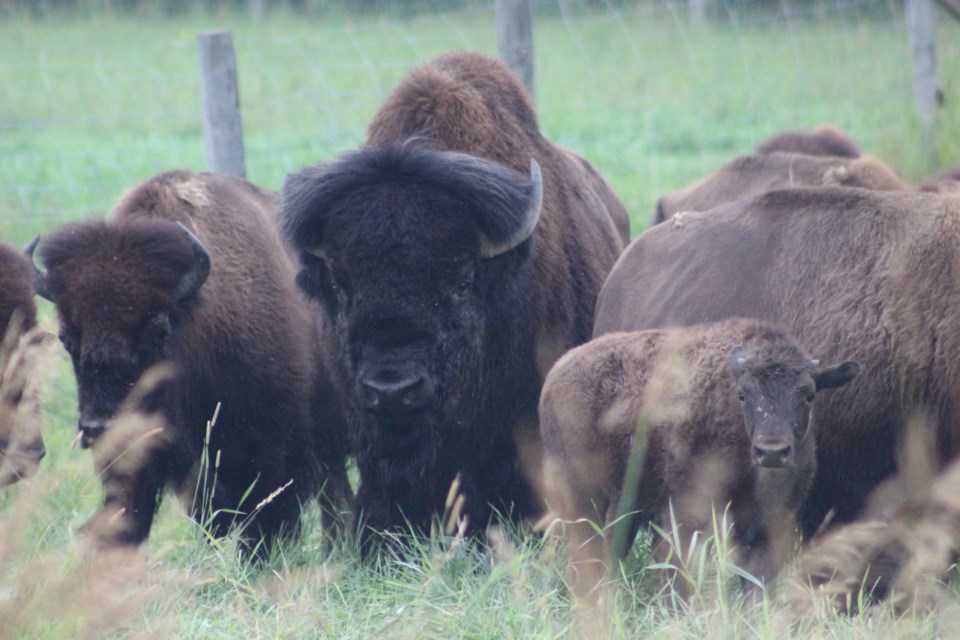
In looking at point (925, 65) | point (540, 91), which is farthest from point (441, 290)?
point (540, 91)

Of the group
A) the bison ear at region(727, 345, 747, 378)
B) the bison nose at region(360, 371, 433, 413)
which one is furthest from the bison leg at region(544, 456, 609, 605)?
the bison ear at region(727, 345, 747, 378)

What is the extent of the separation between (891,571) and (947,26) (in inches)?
343

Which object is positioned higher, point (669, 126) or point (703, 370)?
point (703, 370)

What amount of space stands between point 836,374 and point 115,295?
8.85 feet

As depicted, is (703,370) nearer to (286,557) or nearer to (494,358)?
(494,358)

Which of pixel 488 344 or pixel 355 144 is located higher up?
pixel 488 344

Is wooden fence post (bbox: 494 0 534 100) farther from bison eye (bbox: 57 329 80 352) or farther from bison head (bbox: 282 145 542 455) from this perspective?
bison eye (bbox: 57 329 80 352)

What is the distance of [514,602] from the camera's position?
3.99m

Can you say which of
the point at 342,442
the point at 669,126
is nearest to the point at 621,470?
the point at 342,442

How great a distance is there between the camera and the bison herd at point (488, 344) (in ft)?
13.5

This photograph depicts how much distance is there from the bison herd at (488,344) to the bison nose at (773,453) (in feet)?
0.03

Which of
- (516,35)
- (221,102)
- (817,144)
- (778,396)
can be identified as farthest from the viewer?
(817,144)

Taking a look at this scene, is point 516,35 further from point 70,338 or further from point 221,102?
point 70,338

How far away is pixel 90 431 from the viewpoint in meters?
4.72
